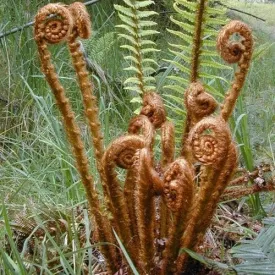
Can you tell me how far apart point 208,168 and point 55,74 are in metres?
0.35

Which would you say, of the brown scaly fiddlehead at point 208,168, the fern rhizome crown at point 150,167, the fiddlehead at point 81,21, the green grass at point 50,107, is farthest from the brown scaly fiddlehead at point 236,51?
the green grass at point 50,107

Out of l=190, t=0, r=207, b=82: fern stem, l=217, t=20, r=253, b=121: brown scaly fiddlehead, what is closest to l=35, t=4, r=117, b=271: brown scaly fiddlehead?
l=217, t=20, r=253, b=121: brown scaly fiddlehead

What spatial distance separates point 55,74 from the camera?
116 cm

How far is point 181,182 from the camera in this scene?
981mm

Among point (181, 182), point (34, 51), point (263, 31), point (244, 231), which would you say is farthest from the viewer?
point (263, 31)

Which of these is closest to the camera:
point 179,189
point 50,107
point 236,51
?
point 179,189

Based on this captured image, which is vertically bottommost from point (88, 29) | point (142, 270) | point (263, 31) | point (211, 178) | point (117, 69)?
point (263, 31)

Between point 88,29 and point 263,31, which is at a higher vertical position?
point 88,29

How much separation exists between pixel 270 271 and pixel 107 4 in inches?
142

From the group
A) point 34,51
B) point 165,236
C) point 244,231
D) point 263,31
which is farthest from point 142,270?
point 263,31

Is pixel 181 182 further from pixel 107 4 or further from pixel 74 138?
pixel 107 4

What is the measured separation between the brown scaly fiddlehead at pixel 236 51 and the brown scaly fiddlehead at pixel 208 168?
0.55 feet

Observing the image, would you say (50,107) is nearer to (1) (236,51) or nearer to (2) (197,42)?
(2) (197,42)

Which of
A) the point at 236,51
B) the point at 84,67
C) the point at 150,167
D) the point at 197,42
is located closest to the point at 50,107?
the point at 197,42
